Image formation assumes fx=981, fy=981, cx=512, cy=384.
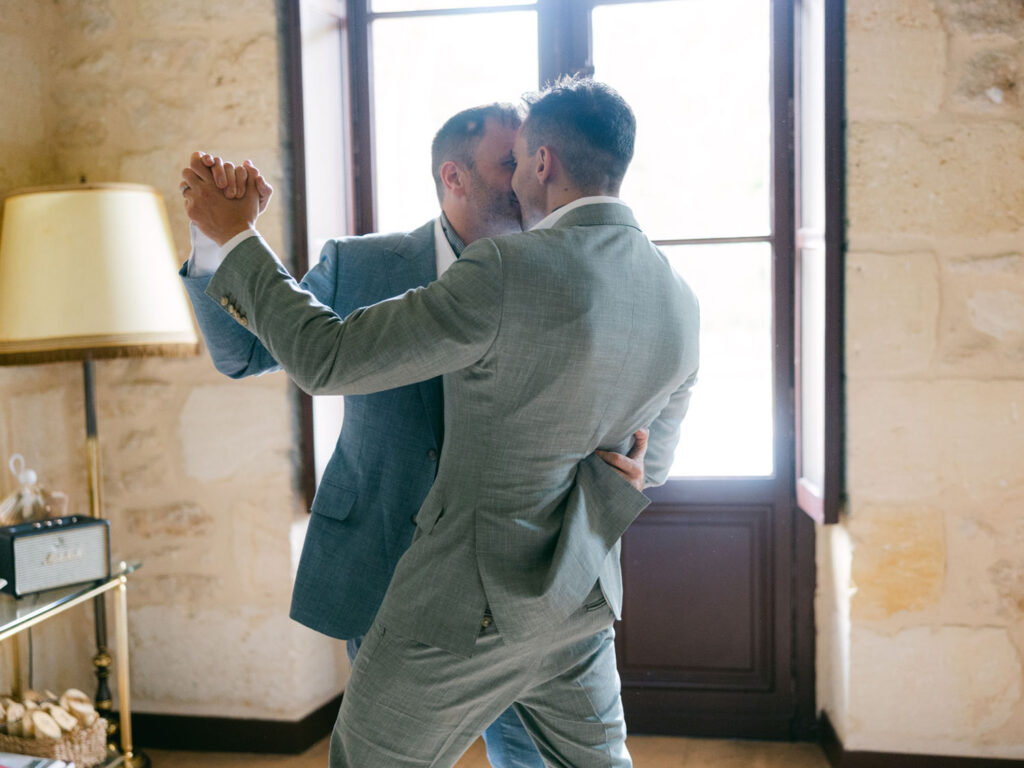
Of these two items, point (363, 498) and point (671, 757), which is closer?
point (363, 498)

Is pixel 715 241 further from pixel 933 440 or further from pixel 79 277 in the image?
pixel 79 277

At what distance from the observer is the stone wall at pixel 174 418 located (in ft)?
9.16

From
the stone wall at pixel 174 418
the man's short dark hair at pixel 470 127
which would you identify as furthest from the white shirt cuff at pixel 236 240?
the stone wall at pixel 174 418

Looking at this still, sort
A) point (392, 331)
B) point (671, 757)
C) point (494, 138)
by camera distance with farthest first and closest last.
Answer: point (671, 757)
point (494, 138)
point (392, 331)

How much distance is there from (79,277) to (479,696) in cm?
156

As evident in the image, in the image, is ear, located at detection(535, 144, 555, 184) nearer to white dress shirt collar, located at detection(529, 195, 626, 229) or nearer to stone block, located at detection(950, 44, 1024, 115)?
white dress shirt collar, located at detection(529, 195, 626, 229)

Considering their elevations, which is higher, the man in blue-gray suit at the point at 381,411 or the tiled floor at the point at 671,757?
the man in blue-gray suit at the point at 381,411

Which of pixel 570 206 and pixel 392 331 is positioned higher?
pixel 570 206

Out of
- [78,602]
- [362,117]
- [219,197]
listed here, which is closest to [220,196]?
[219,197]

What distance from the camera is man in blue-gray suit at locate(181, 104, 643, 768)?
5.55 feet

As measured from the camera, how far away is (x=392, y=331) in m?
1.23

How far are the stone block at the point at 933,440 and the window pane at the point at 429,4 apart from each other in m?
1.54

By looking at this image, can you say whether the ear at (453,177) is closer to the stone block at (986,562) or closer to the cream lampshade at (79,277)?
the cream lampshade at (79,277)

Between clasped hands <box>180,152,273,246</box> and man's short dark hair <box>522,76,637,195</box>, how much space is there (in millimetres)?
409
